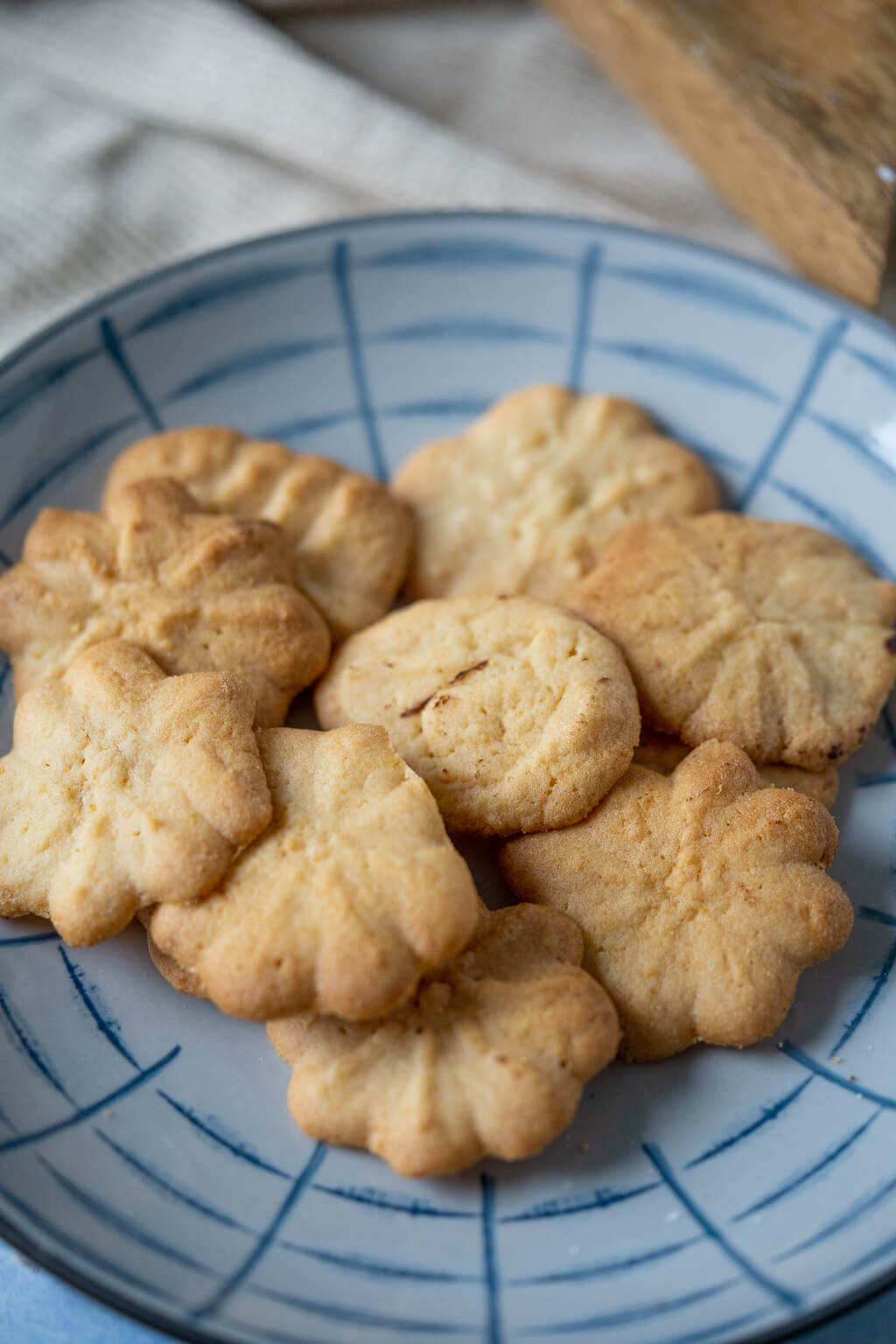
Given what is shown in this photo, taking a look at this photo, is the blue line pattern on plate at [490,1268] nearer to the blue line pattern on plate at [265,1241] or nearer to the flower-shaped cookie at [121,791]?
the blue line pattern on plate at [265,1241]

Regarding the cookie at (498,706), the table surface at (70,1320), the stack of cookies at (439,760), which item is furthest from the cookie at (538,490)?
the table surface at (70,1320)

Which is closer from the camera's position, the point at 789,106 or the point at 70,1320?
the point at 70,1320

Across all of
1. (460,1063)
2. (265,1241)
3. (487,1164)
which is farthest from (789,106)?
(265,1241)

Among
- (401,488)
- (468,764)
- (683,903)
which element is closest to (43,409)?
(401,488)

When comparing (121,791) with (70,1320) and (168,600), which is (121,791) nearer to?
(168,600)

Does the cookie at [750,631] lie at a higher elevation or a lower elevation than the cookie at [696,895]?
higher

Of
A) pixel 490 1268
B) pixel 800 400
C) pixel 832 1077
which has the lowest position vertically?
pixel 490 1268

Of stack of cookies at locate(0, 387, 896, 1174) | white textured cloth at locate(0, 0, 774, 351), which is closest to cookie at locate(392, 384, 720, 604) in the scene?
stack of cookies at locate(0, 387, 896, 1174)
